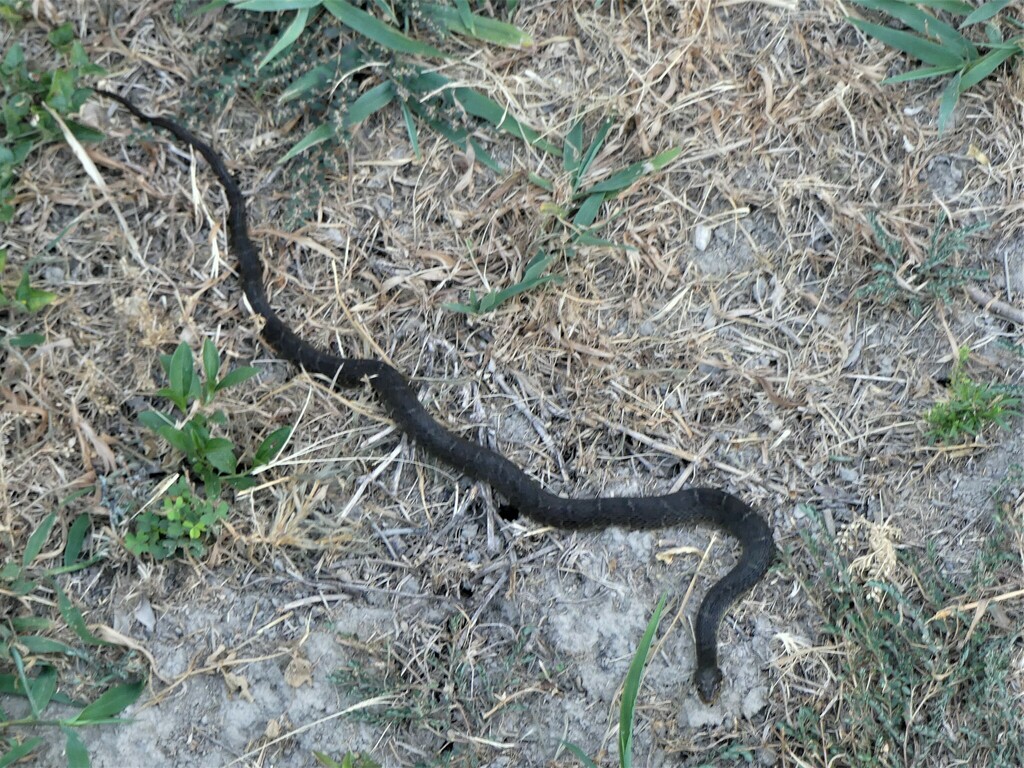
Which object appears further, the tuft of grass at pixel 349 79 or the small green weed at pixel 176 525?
the tuft of grass at pixel 349 79

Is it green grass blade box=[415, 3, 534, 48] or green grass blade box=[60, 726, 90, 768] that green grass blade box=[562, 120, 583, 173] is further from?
green grass blade box=[60, 726, 90, 768]

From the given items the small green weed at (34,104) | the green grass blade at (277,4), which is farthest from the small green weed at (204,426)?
the green grass blade at (277,4)

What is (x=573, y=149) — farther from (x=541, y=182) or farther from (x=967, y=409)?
(x=967, y=409)

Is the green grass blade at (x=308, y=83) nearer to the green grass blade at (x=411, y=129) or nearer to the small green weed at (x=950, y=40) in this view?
the green grass blade at (x=411, y=129)

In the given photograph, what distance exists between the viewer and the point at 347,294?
4.41 m

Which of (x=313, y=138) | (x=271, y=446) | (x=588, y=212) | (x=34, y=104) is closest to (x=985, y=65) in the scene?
(x=588, y=212)

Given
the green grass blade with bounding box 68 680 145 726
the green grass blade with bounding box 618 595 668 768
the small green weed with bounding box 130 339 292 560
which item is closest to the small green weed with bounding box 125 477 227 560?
the small green weed with bounding box 130 339 292 560

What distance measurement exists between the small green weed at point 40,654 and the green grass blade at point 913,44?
13.9ft

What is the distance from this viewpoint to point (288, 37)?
4.24 m

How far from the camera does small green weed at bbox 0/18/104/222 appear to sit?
430cm

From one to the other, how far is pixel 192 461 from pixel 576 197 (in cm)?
212

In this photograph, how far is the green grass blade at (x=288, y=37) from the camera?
423 cm

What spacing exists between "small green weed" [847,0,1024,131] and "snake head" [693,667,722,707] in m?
2.71

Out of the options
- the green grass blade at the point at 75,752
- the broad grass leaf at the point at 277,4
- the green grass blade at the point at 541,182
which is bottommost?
the green grass blade at the point at 75,752
